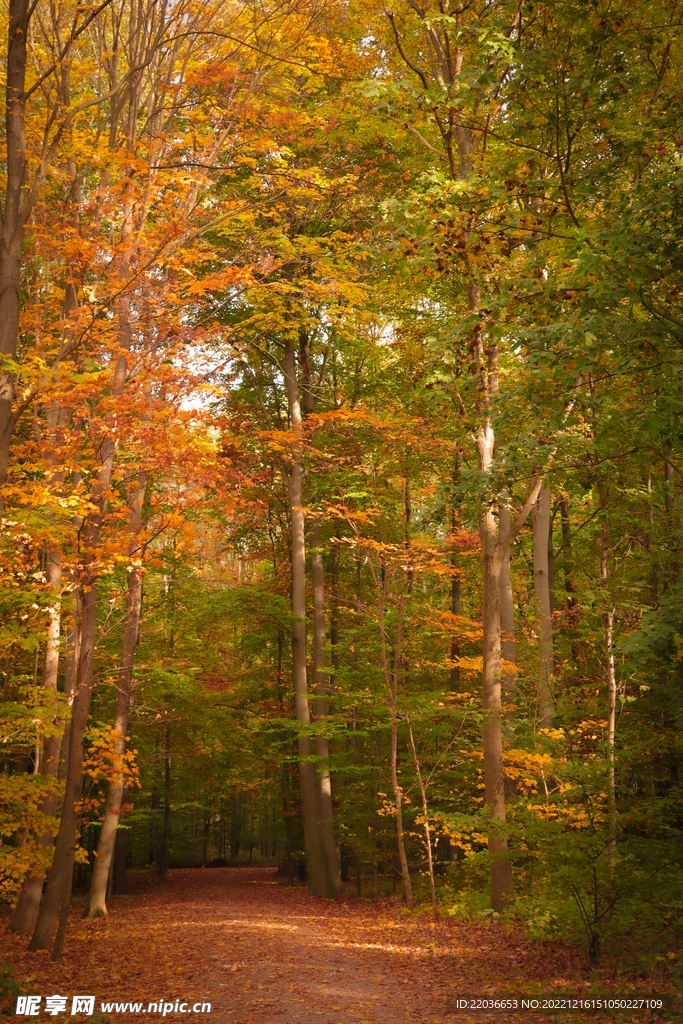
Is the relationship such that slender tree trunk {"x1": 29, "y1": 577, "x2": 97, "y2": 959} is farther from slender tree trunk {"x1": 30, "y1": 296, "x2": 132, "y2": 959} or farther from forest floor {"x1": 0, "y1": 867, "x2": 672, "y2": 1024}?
forest floor {"x1": 0, "y1": 867, "x2": 672, "y2": 1024}

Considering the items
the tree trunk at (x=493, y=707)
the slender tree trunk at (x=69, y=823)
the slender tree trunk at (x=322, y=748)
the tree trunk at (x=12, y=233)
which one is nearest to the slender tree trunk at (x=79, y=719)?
the slender tree trunk at (x=69, y=823)

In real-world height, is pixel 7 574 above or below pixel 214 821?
above

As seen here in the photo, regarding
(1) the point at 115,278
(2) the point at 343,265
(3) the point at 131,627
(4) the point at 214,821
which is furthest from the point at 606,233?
(4) the point at 214,821

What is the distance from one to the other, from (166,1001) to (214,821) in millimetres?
35633

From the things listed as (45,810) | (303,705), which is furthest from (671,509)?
(303,705)

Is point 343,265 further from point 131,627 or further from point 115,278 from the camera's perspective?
point 131,627

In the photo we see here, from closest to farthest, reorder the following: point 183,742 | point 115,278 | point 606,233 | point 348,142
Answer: point 606,233, point 115,278, point 348,142, point 183,742

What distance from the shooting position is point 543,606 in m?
→ 13.5

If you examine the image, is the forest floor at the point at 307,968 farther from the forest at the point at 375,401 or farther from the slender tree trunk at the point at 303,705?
the slender tree trunk at the point at 303,705

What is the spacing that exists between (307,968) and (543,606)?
7140mm

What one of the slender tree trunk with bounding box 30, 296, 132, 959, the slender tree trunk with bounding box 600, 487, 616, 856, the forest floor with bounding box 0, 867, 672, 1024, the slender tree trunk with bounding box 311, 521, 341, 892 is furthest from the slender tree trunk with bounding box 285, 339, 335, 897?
the slender tree trunk with bounding box 600, 487, 616, 856

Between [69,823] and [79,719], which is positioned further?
[79,719]

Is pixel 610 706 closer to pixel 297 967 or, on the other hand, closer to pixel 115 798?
pixel 297 967

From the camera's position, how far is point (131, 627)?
1473cm
